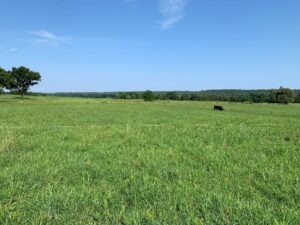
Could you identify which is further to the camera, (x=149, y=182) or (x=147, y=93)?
(x=147, y=93)

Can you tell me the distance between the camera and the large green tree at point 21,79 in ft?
308

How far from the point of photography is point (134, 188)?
22.8 feet

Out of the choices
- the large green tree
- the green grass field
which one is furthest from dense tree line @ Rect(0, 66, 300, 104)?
the green grass field

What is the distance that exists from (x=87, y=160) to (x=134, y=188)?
113 inches

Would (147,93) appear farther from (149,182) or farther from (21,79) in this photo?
(149,182)

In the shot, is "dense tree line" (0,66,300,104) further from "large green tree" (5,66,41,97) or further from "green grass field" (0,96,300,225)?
"green grass field" (0,96,300,225)

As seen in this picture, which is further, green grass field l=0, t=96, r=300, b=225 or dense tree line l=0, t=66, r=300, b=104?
dense tree line l=0, t=66, r=300, b=104

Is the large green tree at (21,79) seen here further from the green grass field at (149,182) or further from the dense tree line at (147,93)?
the green grass field at (149,182)

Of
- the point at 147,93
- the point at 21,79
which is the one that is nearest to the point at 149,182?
the point at 21,79

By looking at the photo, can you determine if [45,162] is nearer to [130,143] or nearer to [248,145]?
[130,143]

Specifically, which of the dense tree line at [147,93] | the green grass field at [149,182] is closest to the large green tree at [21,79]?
the dense tree line at [147,93]

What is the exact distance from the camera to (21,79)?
3792 inches

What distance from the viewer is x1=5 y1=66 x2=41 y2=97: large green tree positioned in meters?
93.8

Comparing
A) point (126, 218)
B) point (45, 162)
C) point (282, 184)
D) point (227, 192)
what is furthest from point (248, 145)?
point (126, 218)
